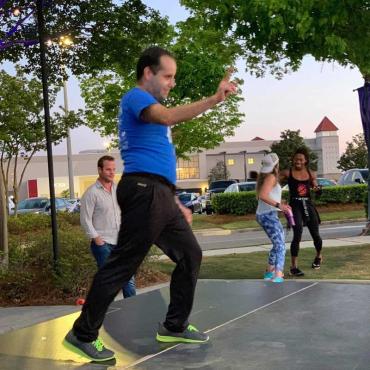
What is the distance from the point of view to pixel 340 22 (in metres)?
8.89

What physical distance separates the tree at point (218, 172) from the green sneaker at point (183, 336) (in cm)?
7332

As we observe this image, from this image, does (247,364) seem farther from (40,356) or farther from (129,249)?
(40,356)

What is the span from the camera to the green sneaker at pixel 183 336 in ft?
12.7

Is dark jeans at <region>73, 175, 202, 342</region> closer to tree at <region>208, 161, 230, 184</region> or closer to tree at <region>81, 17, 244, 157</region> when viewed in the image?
tree at <region>81, 17, 244, 157</region>

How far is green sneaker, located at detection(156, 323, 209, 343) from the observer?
3867 millimetres

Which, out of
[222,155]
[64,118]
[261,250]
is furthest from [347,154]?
[261,250]

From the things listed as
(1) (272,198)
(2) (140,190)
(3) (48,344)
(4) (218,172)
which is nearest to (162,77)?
(2) (140,190)

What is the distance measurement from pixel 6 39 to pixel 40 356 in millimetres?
7372

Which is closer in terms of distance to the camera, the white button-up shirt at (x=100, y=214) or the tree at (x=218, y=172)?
the white button-up shirt at (x=100, y=214)

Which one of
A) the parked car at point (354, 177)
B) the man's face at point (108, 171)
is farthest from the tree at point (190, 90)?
the man's face at point (108, 171)

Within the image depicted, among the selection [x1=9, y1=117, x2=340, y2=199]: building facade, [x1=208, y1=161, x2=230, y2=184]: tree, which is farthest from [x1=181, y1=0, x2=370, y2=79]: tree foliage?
[x1=208, y1=161, x2=230, y2=184]: tree

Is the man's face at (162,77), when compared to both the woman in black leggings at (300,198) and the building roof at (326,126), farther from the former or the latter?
the building roof at (326,126)

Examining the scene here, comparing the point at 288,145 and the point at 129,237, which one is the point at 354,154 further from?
the point at 129,237

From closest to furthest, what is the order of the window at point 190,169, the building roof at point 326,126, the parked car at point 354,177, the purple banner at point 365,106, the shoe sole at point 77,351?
the shoe sole at point 77,351, the purple banner at point 365,106, the parked car at point 354,177, the window at point 190,169, the building roof at point 326,126
